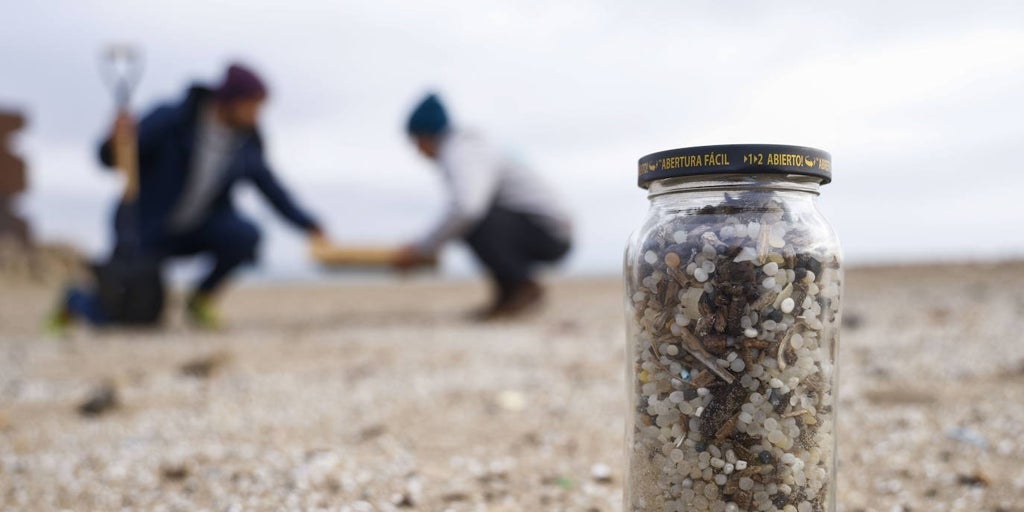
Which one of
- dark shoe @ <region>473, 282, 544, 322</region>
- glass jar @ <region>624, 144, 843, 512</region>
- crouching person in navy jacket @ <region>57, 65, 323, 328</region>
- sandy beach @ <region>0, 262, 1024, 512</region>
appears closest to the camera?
glass jar @ <region>624, 144, 843, 512</region>

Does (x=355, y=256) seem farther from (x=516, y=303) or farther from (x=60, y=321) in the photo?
(x=60, y=321)

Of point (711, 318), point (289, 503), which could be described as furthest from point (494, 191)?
point (711, 318)

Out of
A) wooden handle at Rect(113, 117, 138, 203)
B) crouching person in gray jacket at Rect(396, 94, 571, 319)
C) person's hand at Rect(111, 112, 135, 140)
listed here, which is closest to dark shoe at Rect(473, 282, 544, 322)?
crouching person in gray jacket at Rect(396, 94, 571, 319)

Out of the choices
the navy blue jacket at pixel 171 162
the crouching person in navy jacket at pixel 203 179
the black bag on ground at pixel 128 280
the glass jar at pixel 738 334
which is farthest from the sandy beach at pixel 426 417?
the navy blue jacket at pixel 171 162

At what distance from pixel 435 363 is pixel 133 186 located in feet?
12.1

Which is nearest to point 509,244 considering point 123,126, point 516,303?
point 516,303

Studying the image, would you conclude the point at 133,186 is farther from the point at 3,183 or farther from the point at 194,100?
the point at 3,183

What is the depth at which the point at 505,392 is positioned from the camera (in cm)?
388

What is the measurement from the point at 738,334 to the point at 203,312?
6.53 metres

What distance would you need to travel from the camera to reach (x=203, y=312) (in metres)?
7.13

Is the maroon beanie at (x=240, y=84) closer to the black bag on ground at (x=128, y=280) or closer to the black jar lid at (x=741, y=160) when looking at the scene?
the black bag on ground at (x=128, y=280)

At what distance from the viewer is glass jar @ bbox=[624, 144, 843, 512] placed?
156 centimetres

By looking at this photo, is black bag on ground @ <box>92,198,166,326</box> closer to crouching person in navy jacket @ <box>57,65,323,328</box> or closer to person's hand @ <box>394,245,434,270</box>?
crouching person in navy jacket @ <box>57,65,323,328</box>

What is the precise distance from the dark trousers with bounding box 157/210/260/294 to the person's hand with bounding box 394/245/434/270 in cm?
146
